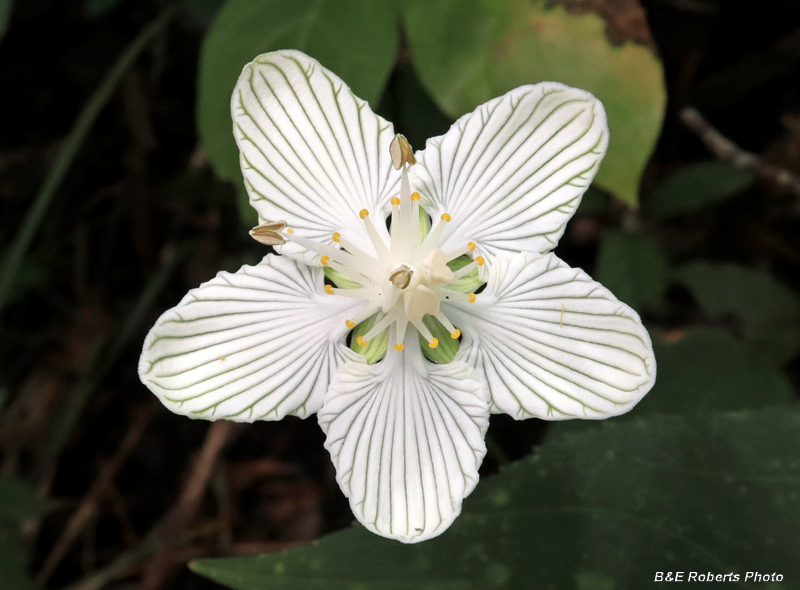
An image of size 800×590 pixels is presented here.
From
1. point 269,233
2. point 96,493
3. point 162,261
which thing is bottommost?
point 96,493

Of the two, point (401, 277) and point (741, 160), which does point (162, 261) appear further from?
point (741, 160)

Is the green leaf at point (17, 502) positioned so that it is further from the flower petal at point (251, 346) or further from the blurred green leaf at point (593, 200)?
the blurred green leaf at point (593, 200)

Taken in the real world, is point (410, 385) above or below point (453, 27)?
below

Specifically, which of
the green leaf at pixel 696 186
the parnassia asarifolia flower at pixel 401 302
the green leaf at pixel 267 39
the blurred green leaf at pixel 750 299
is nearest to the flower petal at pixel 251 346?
the parnassia asarifolia flower at pixel 401 302

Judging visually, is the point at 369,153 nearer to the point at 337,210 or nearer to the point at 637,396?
the point at 337,210

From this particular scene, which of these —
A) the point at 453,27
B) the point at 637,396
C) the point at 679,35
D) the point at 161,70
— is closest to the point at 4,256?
the point at 161,70

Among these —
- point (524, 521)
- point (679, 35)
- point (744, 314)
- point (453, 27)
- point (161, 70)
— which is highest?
point (161, 70)

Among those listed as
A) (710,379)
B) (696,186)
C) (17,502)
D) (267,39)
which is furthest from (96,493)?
(696,186)
